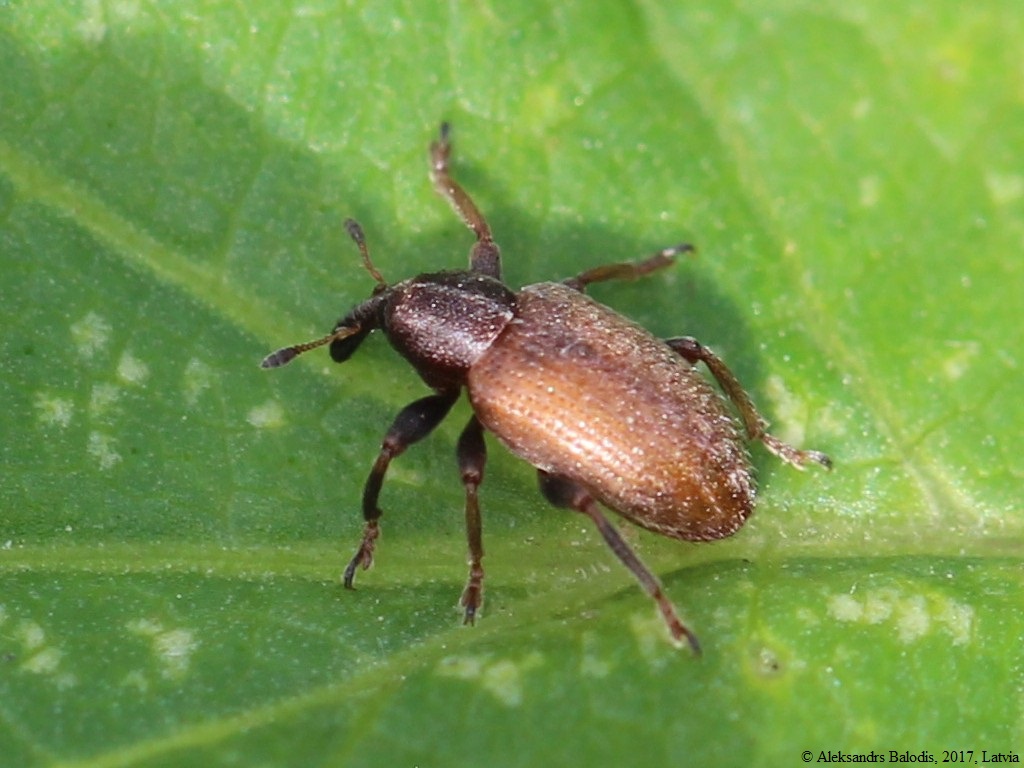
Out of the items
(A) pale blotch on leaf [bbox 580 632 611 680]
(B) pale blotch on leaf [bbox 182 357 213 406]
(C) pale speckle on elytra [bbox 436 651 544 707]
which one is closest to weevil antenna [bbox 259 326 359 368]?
(B) pale blotch on leaf [bbox 182 357 213 406]

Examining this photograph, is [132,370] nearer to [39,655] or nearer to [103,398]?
[103,398]

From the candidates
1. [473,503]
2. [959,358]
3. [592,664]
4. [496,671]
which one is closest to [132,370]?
[473,503]

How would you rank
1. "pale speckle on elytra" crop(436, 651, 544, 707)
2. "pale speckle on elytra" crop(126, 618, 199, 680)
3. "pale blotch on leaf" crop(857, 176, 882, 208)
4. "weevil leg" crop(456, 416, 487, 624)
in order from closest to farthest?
"pale speckle on elytra" crop(436, 651, 544, 707) < "pale speckle on elytra" crop(126, 618, 199, 680) < "weevil leg" crop(456, 416, 487, 624) < "pale blotch on leaf" crop(857, 176, 882, 208)

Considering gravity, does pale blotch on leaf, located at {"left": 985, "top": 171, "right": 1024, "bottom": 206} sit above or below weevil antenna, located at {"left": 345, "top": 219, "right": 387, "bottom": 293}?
above

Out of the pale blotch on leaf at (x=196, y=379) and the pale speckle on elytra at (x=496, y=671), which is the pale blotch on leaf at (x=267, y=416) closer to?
the pale blotch on leaf at (x=196, y=379)

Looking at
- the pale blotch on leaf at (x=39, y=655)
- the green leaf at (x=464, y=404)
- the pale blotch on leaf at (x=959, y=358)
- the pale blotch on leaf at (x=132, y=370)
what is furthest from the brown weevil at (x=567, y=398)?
the pale blotch on leaf at (x=39, y=655)

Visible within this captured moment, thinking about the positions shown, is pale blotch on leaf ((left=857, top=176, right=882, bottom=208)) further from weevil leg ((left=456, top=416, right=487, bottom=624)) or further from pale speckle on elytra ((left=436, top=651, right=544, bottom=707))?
pale speckle on elytra ((left=436, top=651, right=544, bottom=707))

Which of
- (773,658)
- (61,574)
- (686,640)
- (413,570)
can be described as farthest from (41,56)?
(773,658)
